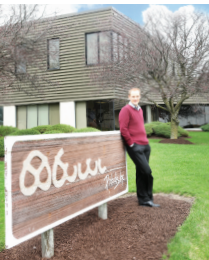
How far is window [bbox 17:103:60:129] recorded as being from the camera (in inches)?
806

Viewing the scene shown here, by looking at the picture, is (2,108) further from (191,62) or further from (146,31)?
(191,62)

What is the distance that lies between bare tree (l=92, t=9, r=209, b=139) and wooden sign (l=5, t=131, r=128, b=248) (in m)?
10.4

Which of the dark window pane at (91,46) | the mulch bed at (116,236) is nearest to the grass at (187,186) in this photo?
the mulch bed at (116,236)

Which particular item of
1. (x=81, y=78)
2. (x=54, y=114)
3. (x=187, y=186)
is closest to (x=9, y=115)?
(x=54, y=114)

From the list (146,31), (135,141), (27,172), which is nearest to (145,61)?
(146,31)

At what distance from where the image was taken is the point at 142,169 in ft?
13.9

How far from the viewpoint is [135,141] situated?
166 inches

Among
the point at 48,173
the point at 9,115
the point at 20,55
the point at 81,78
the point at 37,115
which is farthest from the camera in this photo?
the point at 9,115

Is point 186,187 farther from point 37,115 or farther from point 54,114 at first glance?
point 37,115

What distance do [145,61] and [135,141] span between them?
1007 cm

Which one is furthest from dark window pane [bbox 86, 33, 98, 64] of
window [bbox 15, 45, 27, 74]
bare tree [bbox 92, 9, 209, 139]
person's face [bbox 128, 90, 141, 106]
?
person's face [bbox 128, 90, 141, 106]

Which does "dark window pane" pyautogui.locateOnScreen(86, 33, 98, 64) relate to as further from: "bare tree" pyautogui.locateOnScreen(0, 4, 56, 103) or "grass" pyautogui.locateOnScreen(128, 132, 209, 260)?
"grass" pyautogui.locateOnScreen(128, 132, 209, 260)

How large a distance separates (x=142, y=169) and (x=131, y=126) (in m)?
0.69

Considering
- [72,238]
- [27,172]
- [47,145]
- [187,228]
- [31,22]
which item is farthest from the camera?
[31,22]
